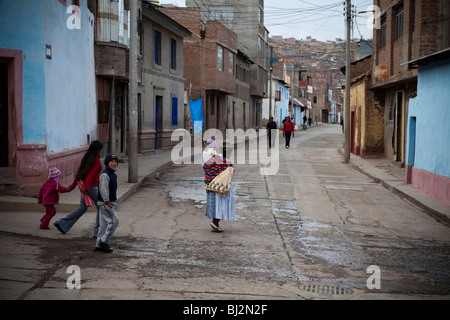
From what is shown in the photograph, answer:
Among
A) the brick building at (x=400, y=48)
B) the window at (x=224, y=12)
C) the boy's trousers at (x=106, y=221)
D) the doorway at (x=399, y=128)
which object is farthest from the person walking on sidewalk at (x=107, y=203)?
the window at (x=224, y=12)

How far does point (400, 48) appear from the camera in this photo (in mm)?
20703

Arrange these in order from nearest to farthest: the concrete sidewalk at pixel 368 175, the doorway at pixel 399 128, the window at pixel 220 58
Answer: the concrete sidewalk at pixel 368 175 < the doorway at pixel 399 128 < the window at pixel 220 58

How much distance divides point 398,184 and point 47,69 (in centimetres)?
1038

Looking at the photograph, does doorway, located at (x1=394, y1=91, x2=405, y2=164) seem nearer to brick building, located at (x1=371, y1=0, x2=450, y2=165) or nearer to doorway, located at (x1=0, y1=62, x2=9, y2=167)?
brick building, located at (x1=371, y1=0, x2=450, y2=165)

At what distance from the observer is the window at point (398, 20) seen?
21198mm

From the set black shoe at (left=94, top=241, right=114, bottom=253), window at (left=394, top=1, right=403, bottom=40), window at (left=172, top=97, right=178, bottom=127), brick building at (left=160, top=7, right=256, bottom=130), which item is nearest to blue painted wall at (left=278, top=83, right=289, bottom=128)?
brick building at (left=160, top=7, right=256, bottom=130)

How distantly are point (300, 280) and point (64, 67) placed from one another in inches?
364

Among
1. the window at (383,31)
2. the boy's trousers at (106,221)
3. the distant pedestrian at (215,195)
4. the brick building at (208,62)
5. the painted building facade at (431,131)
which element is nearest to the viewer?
the boy's trousers at (106,221)

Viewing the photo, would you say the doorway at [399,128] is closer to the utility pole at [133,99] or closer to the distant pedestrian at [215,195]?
the utility pole at [133,99]

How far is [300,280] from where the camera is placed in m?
6.64

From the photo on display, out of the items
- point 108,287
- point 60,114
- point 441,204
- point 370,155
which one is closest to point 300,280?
point 108,287

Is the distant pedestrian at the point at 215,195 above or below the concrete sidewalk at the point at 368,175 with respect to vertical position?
above

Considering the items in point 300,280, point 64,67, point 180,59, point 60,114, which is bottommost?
point 300,280
